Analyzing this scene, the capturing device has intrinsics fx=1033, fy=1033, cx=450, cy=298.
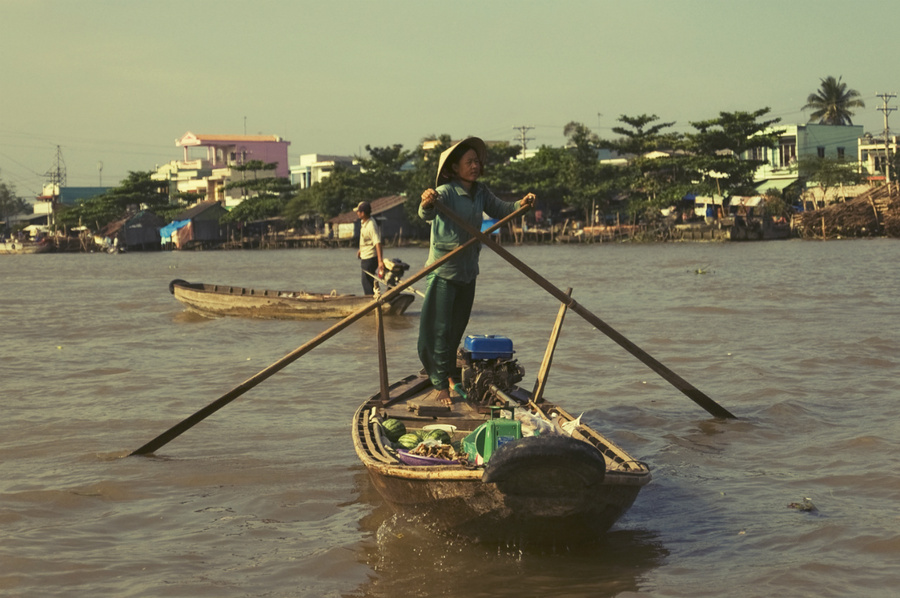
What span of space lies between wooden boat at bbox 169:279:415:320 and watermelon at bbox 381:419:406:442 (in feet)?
24.5

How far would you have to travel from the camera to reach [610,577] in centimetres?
403

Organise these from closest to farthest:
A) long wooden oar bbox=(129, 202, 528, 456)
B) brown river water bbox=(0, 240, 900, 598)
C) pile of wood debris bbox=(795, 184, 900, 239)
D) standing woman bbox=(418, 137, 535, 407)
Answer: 1. brown river water bbox=(0, 240, 900, 598)
2. standing woman bbox=(418, 137, 535, 407)
3. long wooden oar bbox=(129, 202, 528, 456)
4. pile of wood debris bbox=(795, 184, 900, 239)

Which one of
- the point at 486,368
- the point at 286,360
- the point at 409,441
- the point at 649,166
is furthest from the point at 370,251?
the point at 649,166

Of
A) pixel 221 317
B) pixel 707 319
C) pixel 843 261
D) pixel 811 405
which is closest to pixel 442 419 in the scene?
pixel 811 405

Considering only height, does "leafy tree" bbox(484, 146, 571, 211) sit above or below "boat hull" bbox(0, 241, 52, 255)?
above

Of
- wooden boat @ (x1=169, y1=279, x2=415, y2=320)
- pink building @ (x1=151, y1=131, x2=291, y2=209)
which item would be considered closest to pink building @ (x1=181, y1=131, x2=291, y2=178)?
pink building @ (x1=151, y1=131, x2=291, y2=209)

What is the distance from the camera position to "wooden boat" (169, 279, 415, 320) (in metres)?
13.3

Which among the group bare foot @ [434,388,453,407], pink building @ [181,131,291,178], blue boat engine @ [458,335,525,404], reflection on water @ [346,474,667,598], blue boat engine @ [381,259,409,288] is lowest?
reflection on water @ [346,474,667,598]

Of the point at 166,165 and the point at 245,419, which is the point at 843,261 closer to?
the point at 245,419

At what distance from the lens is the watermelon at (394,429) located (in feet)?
16.5

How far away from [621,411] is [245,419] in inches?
105

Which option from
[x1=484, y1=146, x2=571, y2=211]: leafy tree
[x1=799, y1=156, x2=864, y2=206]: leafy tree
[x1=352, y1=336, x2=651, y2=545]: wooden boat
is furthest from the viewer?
[x1=484, y1=146, x2=571, y2=211]: leafy tree

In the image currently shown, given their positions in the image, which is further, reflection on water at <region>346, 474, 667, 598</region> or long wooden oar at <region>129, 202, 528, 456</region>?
long wooden oar at <region>129, 202, 528, 456</region>

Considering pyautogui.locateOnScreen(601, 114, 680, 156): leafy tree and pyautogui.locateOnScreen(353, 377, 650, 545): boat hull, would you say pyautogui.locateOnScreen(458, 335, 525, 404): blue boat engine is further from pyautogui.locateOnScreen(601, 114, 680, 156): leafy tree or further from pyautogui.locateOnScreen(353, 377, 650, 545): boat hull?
pyautogui.locateOnScreen(601, 114, 680, 156): leafy tree
